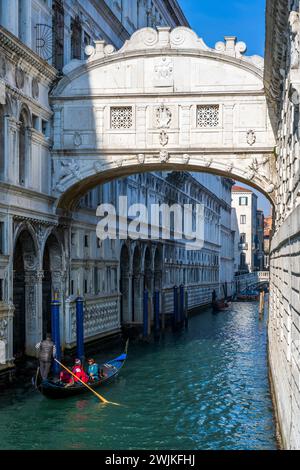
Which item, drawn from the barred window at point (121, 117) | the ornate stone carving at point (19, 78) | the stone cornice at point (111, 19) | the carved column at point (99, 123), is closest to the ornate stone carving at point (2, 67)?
the ornate stone carving at point (19, 78)

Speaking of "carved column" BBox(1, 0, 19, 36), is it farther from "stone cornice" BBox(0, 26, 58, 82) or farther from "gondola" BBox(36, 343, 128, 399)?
"gondola" BBox(36, 343, 128, 399)

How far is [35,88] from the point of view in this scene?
1720 cm

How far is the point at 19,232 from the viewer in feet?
52.3

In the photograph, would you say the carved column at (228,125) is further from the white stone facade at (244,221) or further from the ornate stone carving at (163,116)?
the white stone facade at (244,221)

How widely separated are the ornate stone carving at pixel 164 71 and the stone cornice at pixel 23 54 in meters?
2.46

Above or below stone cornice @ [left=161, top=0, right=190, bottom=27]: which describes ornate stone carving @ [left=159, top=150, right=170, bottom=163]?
below

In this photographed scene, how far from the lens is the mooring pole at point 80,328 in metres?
18.6

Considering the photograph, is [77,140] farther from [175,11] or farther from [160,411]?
[175,11]

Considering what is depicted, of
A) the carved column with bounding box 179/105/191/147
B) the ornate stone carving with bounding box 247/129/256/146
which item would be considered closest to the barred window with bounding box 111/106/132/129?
the carved column with bounding box 179/105/191/147

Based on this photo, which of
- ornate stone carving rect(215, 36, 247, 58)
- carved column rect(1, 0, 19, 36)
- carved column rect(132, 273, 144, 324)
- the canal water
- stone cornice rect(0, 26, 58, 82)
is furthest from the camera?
carved column rect(132, 273, 144, 324)

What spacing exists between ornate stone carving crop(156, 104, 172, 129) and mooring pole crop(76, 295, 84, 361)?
4.94 meters

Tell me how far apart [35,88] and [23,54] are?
1.35 m

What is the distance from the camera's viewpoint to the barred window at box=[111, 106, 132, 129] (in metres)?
17.9

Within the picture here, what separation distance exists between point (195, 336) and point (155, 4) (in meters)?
13.1
